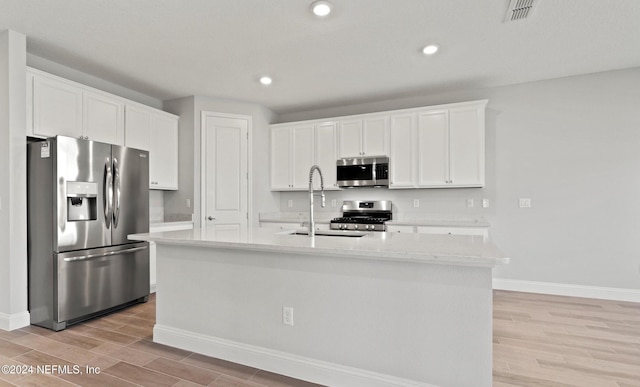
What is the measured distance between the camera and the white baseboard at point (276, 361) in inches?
74.8

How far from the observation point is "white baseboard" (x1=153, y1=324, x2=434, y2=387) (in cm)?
190

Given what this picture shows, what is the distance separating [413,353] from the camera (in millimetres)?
1812

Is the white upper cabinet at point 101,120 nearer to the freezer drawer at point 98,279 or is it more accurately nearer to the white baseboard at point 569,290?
the freezer drawer at point 98,279

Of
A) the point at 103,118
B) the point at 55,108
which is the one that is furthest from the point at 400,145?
the point at 55,108

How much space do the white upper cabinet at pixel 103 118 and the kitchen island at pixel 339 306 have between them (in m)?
1.99

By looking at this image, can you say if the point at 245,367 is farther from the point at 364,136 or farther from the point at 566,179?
the point at 566,179

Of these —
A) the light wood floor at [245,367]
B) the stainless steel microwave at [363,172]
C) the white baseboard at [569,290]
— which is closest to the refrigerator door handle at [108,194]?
the light wood floor at [245,367]

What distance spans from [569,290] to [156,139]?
5.61 meters

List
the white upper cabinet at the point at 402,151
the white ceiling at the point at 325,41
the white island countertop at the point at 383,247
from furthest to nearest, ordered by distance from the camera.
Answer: the white upper cabinet at the point at 402,151 < the white ceiling at the point at 325,41 < the white island countertop at the point at 383,247

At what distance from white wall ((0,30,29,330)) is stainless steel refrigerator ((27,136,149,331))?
72 mm

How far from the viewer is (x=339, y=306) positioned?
6.55ft

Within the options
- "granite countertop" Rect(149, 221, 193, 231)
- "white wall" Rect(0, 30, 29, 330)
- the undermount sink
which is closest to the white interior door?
"granite countertop" Rect(149, 221, 193, 231)

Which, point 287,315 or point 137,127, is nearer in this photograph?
point 287,315

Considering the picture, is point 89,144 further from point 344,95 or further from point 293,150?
point 344,95
